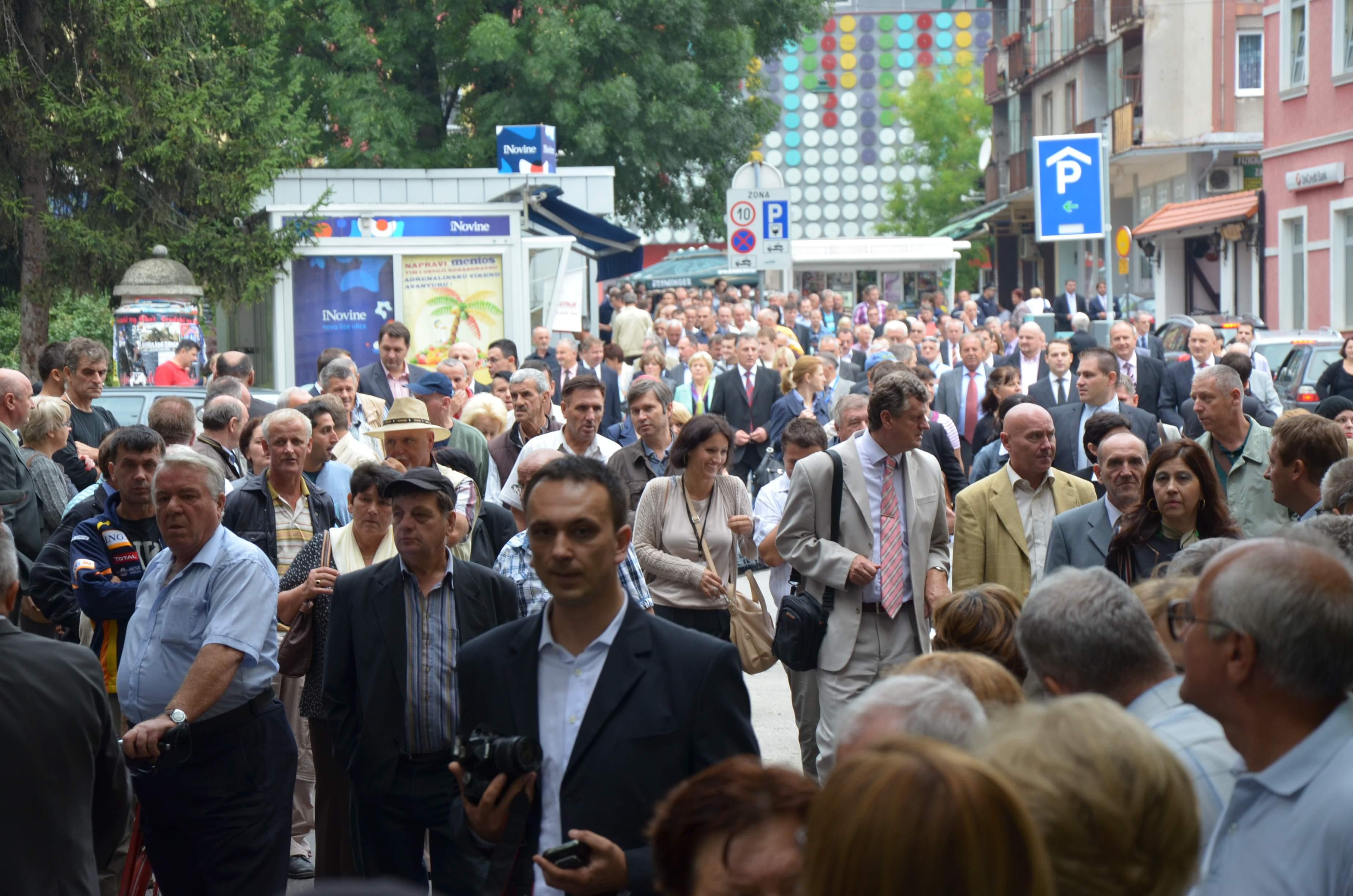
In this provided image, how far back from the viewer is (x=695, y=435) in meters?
7.79

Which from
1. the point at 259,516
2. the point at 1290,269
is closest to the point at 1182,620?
the point at 259,516

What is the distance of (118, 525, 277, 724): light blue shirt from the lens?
203 inches

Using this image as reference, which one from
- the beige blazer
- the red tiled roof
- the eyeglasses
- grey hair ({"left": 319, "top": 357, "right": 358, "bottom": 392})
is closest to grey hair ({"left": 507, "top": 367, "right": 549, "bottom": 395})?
grey hair ({"left": 319, "top": 357, "right": 358, "bottom": 392})

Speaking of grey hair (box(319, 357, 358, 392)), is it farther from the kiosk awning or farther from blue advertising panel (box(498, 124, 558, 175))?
blue advertising panel (box(498, 124, 558, 175))

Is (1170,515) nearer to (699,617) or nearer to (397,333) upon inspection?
(699,617)

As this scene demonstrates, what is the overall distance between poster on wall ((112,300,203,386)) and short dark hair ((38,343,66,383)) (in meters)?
7.45

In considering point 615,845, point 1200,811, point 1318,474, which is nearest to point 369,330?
point 1318,474

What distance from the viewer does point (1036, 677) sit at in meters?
3.51

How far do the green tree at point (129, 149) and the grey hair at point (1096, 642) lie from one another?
57.4 ft

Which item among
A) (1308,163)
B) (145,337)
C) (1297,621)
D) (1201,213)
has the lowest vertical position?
(1297,621)

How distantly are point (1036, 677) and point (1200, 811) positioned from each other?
51.8 inches

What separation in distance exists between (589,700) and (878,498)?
3492mm

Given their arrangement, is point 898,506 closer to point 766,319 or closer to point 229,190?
point 766,319

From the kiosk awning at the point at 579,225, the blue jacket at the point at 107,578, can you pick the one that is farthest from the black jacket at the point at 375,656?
the kiosk awning at the point at 579,225
